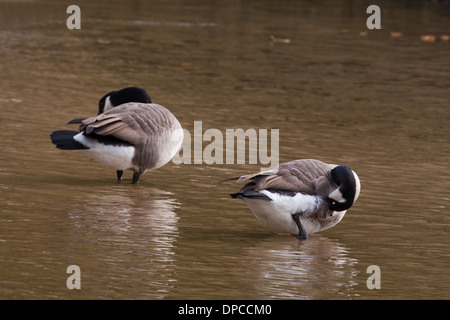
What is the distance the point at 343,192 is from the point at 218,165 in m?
2.90

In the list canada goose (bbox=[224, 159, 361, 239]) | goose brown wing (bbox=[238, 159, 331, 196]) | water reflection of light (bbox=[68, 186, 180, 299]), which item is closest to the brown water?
water reflection of light (bbox=[68, 186, 180, 299])

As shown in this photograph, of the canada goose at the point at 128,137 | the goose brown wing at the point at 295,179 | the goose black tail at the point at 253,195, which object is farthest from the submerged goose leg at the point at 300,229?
the canada goose at the point at 128,137

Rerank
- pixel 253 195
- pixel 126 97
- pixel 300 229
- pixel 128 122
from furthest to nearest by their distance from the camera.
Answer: pixel 126 97
pixel 128 122
pixel 300 229
pixel 253 195

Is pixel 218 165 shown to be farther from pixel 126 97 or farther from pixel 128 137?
pixel 128 137

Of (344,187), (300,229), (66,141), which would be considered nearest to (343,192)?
(344,187)

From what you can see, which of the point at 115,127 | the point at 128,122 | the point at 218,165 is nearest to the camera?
the point at 115,127

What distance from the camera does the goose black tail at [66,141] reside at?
8.36m

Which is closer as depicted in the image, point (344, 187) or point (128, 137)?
point (344, 187)

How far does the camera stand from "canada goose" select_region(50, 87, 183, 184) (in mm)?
8406

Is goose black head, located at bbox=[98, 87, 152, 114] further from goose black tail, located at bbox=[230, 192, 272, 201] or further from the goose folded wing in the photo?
goose black tail, located at bbox=[230, 192, 272, 201]

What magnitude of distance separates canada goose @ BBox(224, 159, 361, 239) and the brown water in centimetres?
18

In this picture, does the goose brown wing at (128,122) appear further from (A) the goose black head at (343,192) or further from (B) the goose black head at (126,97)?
(A) the goose black head at (343,192)

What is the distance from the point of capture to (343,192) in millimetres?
7156

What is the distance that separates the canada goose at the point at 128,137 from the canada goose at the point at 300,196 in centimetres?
Result: 167
